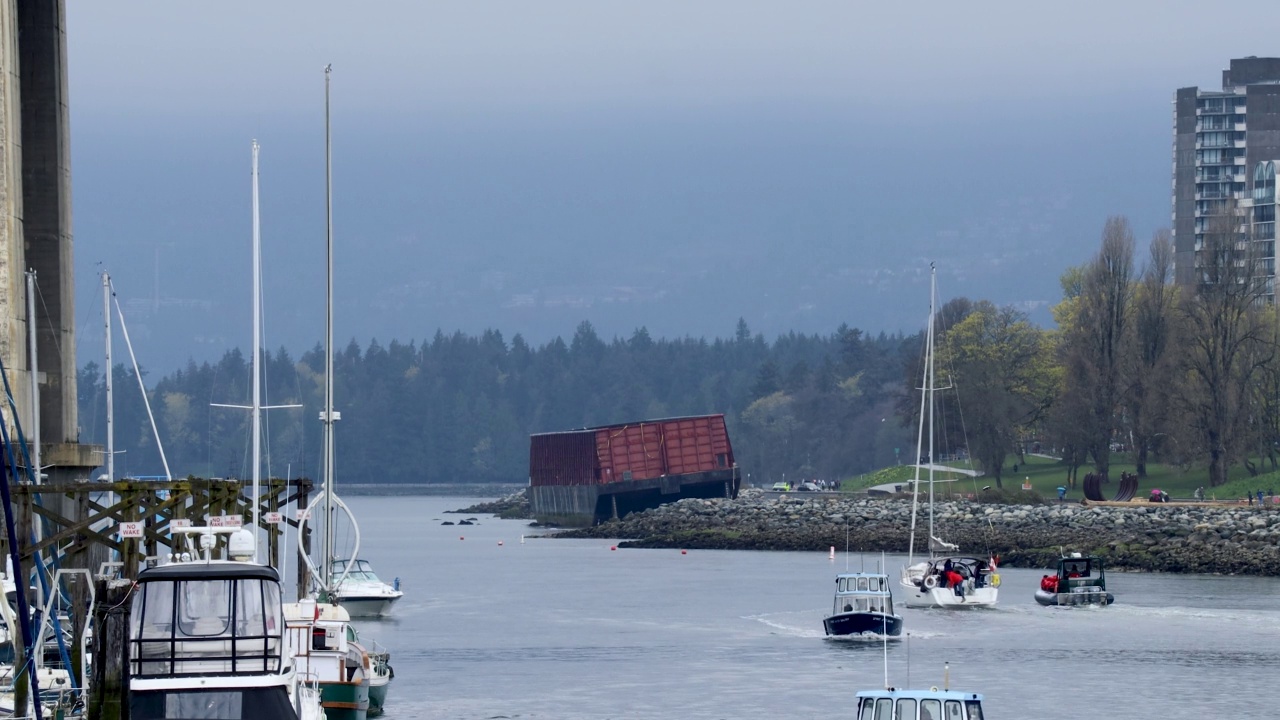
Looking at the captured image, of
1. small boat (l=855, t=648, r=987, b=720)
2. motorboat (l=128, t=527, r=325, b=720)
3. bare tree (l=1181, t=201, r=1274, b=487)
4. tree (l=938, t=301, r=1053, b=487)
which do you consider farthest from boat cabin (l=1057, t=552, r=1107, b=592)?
tree (l=938, t=301, r=1053, b=487)

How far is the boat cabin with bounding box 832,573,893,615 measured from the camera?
59312mm

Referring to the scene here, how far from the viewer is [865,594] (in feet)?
194

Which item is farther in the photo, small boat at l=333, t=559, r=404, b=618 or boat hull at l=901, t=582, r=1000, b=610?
boat hull at l=901, t=582, r=1000, b=610

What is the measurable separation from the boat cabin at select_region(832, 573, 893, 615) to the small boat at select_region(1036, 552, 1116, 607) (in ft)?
43.5

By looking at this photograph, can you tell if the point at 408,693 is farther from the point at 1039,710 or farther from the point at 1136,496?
the point at 1136,496

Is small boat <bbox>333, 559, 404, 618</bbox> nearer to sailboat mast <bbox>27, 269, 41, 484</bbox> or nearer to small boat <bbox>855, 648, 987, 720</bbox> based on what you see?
sailboat mast <bbox>27, 269, 41, 484</bbox>

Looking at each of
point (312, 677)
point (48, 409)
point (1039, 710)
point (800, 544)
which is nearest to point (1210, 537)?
point (800, 544)

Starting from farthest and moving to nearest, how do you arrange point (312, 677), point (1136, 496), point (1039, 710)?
point (1136, 496)
point (1039, 710)
point (312, 677)

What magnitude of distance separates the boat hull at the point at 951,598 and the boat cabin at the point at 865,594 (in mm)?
11203

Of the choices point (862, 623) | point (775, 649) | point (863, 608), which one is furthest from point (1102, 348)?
point (775, 649)

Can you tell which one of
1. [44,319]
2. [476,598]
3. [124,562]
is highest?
[44,319]

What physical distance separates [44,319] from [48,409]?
2453mm

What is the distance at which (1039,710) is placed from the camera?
148 ft

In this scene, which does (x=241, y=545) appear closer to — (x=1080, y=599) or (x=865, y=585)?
(x=865, y=585)
